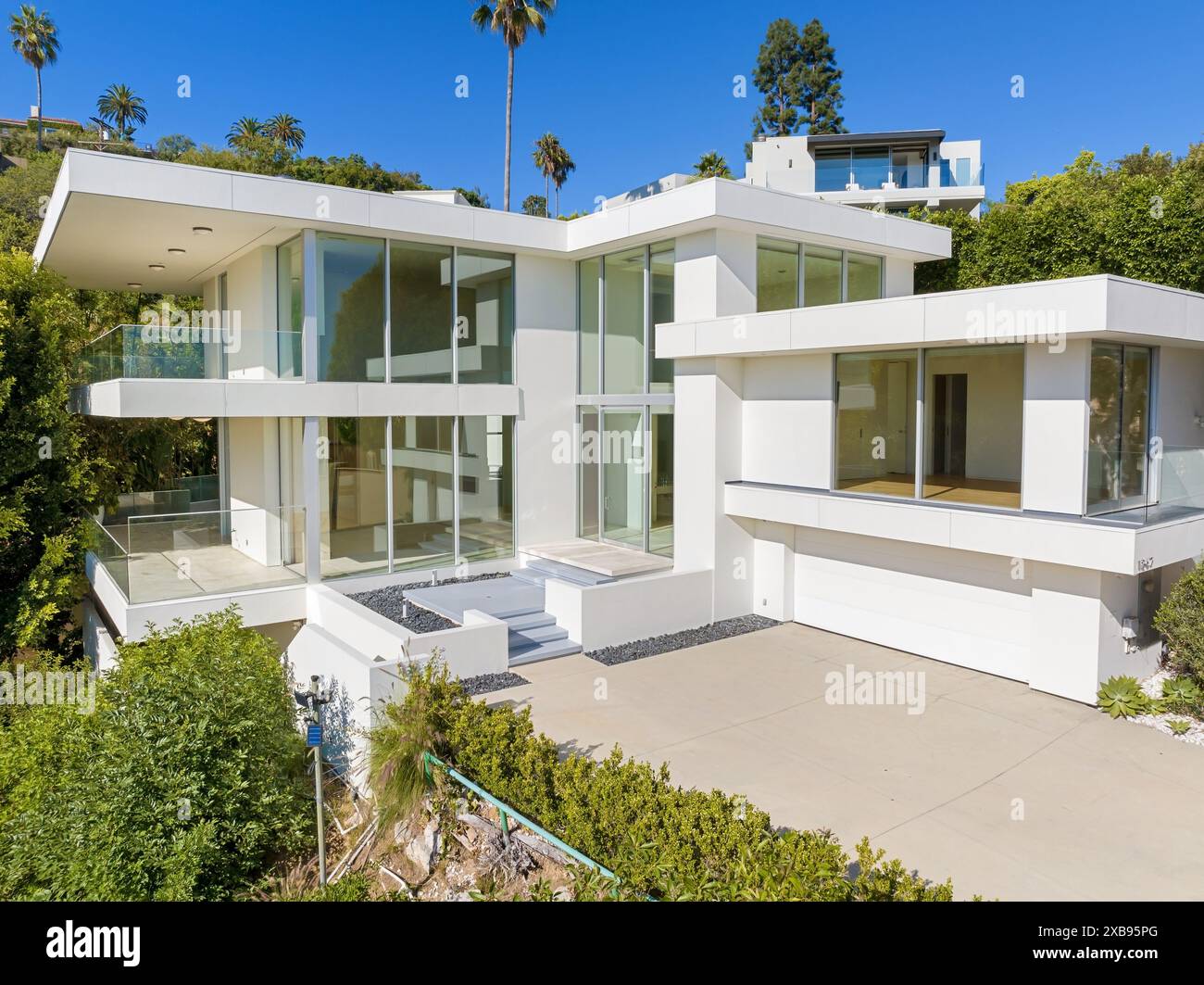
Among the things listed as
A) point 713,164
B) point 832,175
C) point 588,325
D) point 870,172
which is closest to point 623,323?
point 588,325

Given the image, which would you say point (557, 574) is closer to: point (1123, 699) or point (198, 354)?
point (198, 354)

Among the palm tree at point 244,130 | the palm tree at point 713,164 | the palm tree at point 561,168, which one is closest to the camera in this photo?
the palm tree at point 713,164

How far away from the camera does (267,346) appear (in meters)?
13.8

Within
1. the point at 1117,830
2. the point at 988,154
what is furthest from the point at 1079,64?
the point at 1117,830

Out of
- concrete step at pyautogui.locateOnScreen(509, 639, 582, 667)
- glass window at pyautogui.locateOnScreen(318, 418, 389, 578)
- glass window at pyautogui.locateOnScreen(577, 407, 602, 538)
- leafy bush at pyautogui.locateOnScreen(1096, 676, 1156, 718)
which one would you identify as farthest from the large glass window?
glass window at pyautogui.locateOnScreen(318, 418, 389, 578)

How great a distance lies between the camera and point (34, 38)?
185ft

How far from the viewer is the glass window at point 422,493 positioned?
48.4 feet

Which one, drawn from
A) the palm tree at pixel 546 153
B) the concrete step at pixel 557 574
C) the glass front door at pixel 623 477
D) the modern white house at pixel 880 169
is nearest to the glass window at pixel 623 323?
the glass front door at pixel 623 477

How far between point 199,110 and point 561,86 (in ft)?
99.4

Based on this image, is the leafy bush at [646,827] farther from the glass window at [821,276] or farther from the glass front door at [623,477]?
the glass window at [821,276]

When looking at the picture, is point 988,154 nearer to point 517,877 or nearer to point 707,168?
point 707,168

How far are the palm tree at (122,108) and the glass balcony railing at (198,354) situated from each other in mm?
60745

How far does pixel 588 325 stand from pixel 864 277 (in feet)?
18.0

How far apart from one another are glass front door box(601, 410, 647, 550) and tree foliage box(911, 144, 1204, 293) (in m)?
9.83
